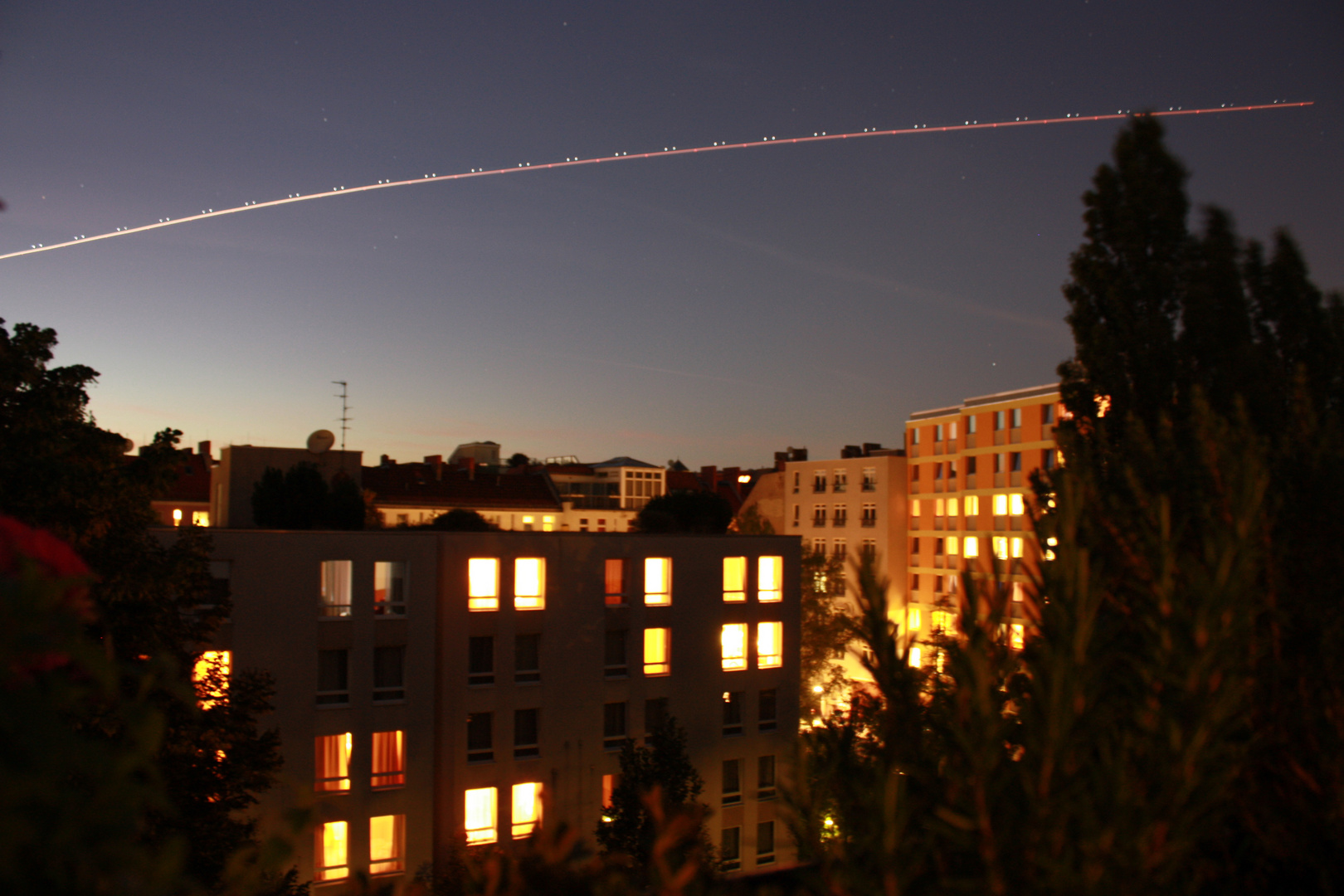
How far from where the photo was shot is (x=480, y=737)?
90.3 ft

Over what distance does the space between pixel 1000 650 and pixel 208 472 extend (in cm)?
8623

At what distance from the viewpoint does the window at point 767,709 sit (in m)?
32.2

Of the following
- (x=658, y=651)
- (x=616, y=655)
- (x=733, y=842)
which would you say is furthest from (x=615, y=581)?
(x=733, y=842)

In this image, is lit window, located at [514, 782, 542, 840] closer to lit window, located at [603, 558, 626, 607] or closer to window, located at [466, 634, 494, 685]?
window, located at [466, 634, 494, 685]

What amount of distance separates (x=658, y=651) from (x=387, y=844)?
389 inches

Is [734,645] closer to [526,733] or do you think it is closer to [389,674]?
[526,733]

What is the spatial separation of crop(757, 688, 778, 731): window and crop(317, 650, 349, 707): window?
13.9 metres

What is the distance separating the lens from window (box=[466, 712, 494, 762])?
2731 cm

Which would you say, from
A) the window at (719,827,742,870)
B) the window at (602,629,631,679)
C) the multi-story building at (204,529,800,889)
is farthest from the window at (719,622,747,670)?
the window at (719,827,742,870)

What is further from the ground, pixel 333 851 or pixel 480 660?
pixel 480 660

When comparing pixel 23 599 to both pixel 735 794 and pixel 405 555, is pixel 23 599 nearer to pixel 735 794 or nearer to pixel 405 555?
pixel 405 555

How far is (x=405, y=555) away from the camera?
1068 inches

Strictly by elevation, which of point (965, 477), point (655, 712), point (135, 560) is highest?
point (965, 477)

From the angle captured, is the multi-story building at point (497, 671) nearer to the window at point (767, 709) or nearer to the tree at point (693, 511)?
the window at point (767, 709)
